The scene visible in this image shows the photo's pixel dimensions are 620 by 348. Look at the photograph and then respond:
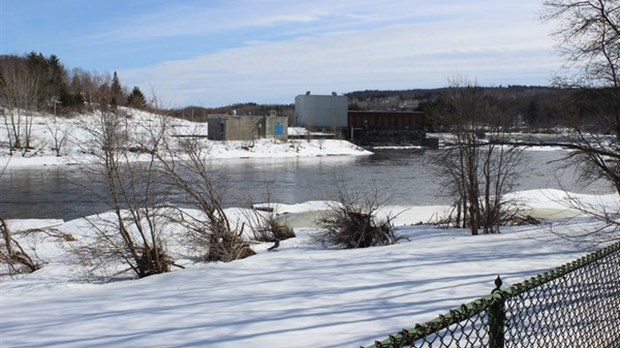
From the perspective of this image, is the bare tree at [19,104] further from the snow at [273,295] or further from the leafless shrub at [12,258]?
the snow at [273,295]

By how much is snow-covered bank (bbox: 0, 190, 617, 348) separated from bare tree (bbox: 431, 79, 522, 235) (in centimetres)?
613

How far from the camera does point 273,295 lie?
28.9 ft

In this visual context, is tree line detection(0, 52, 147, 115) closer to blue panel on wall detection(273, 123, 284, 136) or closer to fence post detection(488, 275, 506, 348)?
blue panel on wall detection(273, 123, 284, 136)

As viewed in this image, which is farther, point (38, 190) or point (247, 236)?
point (38, 190)

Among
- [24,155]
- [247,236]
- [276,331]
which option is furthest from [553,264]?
[24,155]

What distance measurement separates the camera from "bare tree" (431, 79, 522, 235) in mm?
20375

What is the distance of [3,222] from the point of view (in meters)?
14.9

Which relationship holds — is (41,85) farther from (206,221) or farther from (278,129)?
(206,221)

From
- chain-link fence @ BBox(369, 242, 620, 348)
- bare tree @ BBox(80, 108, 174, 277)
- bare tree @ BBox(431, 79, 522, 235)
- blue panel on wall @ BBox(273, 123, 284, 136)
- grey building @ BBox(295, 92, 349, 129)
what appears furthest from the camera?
grey building @ BBox(295, 92, 349, 129)

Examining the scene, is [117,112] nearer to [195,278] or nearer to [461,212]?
[195,278]

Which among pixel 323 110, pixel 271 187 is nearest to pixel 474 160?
pixel 271 187

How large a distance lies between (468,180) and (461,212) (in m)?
2.57

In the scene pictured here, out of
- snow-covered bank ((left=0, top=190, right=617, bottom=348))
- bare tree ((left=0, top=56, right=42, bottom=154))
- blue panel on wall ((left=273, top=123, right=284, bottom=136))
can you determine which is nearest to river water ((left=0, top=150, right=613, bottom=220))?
snow-covered bank ((left=0, top=190, right=617, bottom=348))

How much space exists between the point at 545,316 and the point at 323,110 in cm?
10980
